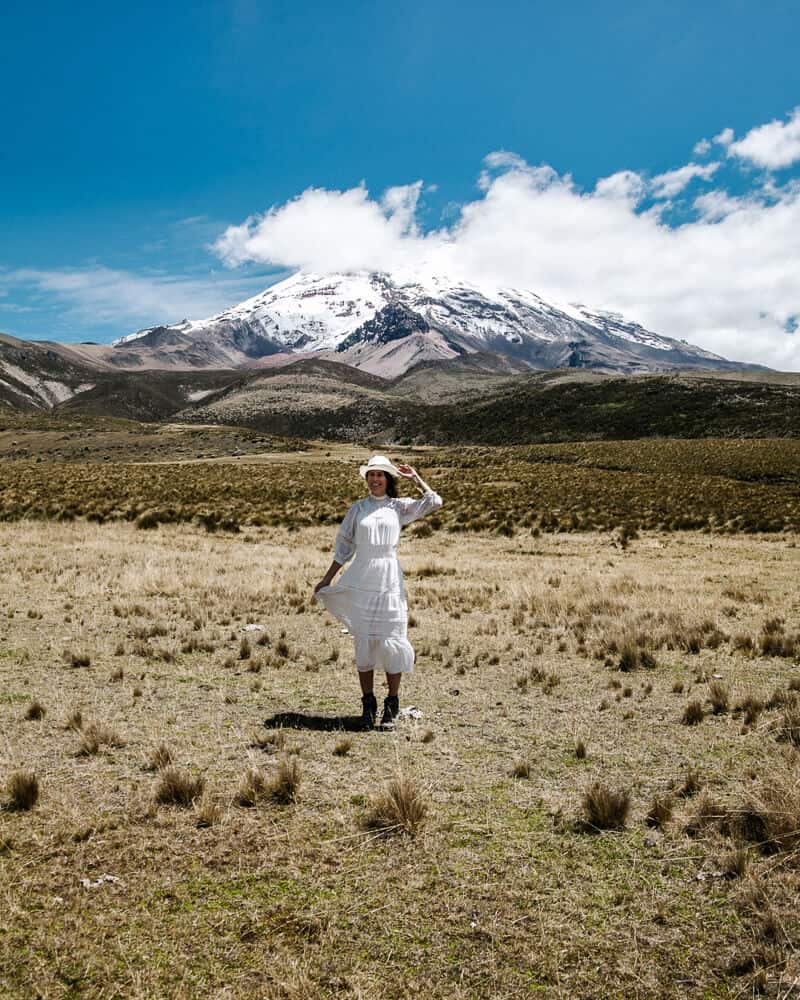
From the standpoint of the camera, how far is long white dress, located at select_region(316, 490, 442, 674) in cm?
689

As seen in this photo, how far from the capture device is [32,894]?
4.00 meters

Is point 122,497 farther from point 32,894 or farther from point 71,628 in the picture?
point 32,894

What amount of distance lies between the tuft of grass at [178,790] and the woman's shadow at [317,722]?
1.73m

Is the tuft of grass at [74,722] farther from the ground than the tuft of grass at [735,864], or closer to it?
closer to it

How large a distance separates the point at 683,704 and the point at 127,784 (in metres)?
6.01

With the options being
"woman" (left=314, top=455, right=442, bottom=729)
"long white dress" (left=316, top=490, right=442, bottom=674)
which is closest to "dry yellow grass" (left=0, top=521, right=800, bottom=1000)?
"woman" (left=314, top=455, right=442, bottom=729)

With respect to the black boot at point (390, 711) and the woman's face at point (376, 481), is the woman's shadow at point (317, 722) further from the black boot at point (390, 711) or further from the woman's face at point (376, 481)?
the woman's face at point (376, 481)

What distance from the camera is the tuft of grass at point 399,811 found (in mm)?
4730

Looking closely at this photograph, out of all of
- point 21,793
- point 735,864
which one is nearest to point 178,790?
point 21,793

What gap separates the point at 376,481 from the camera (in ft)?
23.5

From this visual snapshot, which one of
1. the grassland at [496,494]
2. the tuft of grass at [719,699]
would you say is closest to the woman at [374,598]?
the tuft of grass at [719,699]

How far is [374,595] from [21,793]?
3451 mm

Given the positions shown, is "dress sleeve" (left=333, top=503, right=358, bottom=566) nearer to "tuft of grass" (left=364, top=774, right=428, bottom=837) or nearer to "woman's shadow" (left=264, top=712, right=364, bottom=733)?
"woman's shadow" (left=264, top=712, right=364, bottom=733)

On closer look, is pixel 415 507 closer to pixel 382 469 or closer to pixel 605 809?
pixel 382 469
